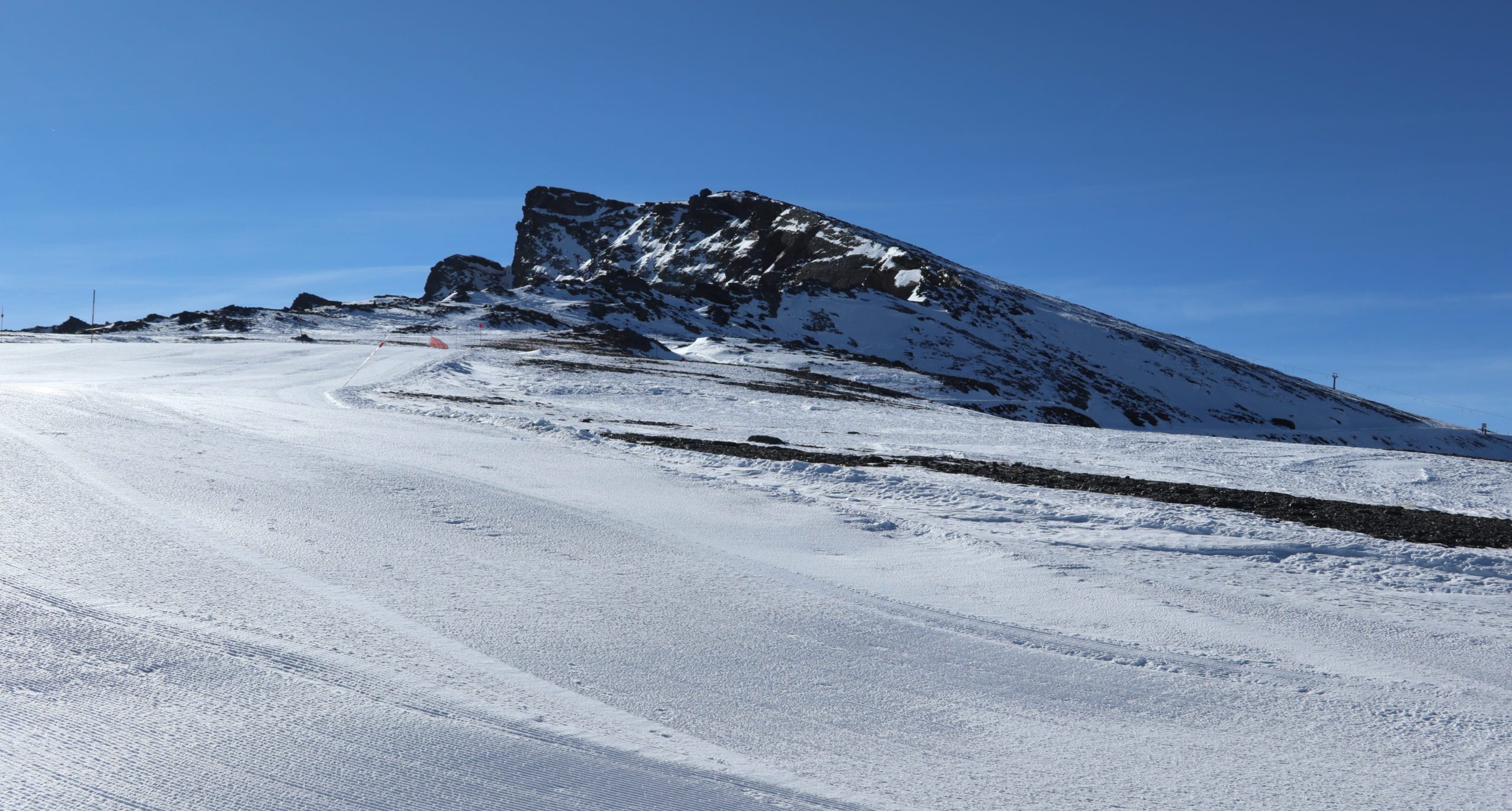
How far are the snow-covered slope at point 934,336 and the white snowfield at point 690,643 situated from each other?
42.1m

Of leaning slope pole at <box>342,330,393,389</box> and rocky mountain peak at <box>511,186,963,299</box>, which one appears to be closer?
leaning slope pole at <box>342,330,393,389</box>

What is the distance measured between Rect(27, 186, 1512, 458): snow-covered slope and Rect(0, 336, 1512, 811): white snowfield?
42.1m

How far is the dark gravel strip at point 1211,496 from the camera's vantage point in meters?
10.2

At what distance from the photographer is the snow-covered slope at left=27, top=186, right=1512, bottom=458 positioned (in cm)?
6881

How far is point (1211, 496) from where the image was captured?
12336 mm

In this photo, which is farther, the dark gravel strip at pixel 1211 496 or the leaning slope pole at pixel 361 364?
the leaning slope pole at pixel 361 364

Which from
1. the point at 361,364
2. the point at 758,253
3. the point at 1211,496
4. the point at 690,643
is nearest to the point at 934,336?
the point at 361,364

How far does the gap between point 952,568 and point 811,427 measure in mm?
14692

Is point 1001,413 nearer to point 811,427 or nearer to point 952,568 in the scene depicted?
point 811,427

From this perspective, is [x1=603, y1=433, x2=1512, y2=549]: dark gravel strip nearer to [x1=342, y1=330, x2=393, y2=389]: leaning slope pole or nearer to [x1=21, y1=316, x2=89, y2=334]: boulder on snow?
[x1=342, y1=330, x2=393, y2=389]: leaning slope pole

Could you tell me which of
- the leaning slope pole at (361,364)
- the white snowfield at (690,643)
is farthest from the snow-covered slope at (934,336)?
the white snowfield at (690,643)

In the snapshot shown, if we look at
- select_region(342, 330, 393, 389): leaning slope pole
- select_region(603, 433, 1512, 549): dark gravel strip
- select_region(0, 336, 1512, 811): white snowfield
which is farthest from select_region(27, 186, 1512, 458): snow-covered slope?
select_region(0, 336, 1512, 811): white snowfield

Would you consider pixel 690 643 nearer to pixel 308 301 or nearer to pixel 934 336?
pixel 934 336

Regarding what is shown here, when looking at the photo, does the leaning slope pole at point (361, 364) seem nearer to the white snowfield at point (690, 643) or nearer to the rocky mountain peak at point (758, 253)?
the white snowfield at point (690, 643)
